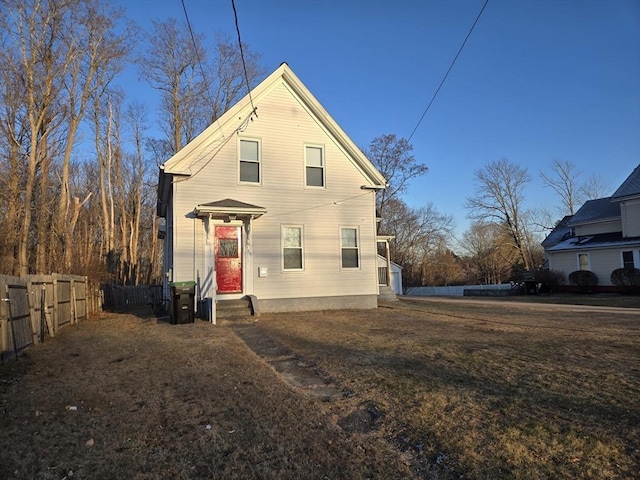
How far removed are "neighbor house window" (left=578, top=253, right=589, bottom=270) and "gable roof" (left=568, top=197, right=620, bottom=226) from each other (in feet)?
10.0

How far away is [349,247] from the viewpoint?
1539 centimetres

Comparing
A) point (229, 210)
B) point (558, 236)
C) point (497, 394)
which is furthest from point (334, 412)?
point (558, 236)

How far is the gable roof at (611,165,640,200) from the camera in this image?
2595cm

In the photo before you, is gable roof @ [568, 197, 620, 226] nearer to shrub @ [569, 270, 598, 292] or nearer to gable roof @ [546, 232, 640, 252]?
gable roof @ [546, 232, 640, 252]

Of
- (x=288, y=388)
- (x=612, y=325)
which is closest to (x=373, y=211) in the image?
(x=612, y=325)

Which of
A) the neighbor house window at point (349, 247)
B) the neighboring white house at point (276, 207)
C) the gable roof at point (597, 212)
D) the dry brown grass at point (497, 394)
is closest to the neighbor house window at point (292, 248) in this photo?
the neighboring white house at point (276, 207)

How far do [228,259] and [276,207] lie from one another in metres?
2.30

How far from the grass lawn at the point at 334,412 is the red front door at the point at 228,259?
5.29m

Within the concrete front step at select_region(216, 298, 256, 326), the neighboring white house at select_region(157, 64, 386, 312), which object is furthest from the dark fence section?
the concrete front step at select_region(216, 298, 256, 326)

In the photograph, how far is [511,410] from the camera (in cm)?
433

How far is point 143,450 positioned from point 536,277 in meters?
29.8

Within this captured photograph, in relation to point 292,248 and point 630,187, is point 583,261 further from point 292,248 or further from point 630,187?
point 292,248

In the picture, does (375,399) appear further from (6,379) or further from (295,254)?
(295,254)

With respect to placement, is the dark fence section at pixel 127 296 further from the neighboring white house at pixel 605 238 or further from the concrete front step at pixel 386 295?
the neighboring white house at pixel 605 238
